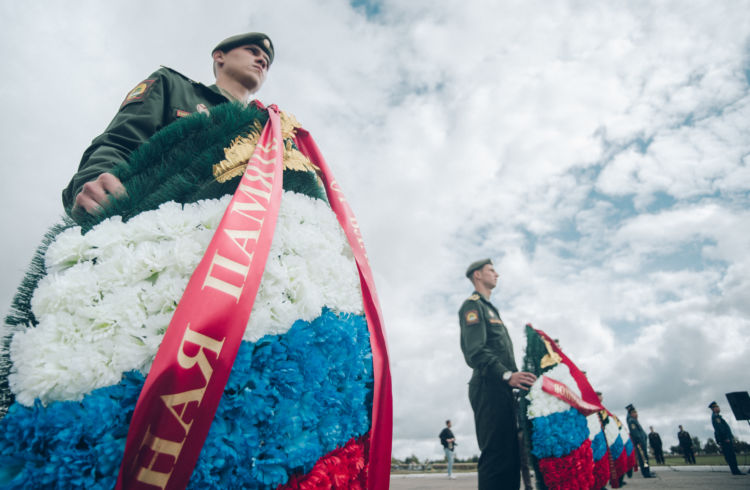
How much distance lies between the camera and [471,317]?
4.45m

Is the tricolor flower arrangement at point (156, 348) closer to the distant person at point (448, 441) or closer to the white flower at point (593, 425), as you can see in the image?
the white flower at point (593, 425)

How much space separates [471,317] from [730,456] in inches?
476

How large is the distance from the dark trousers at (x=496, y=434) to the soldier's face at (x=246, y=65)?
339cm

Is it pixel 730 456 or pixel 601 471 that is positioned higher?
pixel 730 456

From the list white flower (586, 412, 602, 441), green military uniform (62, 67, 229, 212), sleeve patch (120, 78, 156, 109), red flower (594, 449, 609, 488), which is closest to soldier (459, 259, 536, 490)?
white flower (586, 412, 602, 441)

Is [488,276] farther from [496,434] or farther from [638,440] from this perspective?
[638,440]

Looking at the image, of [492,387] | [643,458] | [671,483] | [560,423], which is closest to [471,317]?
[492,387]

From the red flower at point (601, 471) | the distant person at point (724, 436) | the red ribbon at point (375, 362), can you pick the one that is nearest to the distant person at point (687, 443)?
the distant person at point (724, 436)

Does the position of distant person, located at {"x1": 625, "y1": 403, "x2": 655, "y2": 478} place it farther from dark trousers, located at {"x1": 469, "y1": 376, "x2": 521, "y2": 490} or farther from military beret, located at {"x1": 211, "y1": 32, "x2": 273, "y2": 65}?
military beret, located at {"x1": 211, "y1": 32, "x2": 273, "y2": 65}

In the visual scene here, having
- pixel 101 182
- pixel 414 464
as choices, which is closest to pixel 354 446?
pixel 101 182

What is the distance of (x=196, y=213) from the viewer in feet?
3.83

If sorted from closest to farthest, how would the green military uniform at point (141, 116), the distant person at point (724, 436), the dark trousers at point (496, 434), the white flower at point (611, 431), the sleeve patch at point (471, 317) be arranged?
the green military uniform at point (141, 116)
the dark trousers at point (496, 434)
the sleeve patch at point (471, 317)
the white flower at point (611, 431)
the distant person at point (724, 436)

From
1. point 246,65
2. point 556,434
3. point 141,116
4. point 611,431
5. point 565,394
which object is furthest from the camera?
point 611,431

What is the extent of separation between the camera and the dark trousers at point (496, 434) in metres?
3.75
